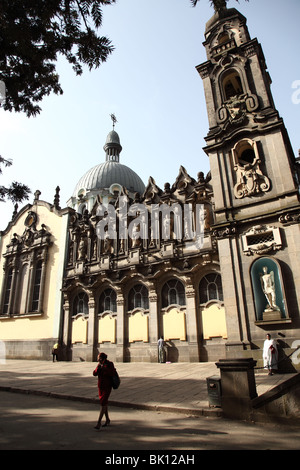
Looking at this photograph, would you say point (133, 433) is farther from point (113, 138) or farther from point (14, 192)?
point (113, 138)

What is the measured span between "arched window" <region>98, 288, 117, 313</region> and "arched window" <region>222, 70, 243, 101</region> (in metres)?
15.8

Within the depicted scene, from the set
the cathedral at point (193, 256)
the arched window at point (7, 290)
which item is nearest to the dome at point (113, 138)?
the cathedral at point (193, 256)

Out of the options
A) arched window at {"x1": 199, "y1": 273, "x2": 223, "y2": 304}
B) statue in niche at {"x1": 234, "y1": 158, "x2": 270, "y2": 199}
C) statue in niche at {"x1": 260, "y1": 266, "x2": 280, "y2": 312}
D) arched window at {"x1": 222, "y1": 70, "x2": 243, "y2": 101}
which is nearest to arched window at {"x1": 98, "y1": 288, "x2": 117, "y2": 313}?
arched window at {"x1": 199, "y1": 273, "x2": 223, "y2": 304}

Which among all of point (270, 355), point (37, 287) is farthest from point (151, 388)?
point (37, 287)

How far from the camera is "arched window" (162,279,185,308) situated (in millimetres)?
19395

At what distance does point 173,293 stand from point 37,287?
1439 centimetres

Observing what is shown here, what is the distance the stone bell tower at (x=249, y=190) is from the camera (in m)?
13.4

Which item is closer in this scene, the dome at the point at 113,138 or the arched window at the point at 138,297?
the arched window at the point at 138,297

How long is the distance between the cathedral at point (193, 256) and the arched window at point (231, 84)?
7 centimetres

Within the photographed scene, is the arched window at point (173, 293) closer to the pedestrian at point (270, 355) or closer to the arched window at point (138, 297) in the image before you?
the arched window at point (138, 297)

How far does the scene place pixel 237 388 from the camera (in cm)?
703
